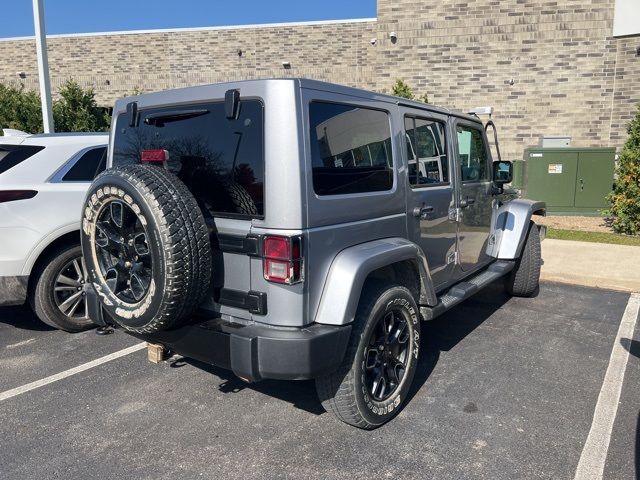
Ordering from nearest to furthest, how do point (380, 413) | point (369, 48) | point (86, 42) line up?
point (380, 413)
point (369, 48)
point (86, 42)

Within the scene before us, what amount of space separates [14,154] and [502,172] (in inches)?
171

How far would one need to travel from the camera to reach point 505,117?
1291cm

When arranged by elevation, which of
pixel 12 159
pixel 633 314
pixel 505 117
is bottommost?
pixel 633 314

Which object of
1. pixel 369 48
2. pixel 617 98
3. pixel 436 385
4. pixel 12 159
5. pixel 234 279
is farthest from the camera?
pixel 369 48

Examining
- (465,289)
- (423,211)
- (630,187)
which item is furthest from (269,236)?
(630,187)

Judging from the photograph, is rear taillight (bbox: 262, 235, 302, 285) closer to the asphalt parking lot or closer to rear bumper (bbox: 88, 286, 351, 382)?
rear bumper (bbox: 88, 286, 351, 382)

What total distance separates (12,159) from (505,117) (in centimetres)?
1133

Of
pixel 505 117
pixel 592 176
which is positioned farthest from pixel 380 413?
pixel 505 117

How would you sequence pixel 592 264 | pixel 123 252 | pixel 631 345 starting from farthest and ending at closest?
1. pixel 592 264
2. pixel 631 345
3. pixel 123 252

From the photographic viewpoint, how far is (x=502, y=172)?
5.09 m

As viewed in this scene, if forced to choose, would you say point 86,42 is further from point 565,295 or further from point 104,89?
point 565,295

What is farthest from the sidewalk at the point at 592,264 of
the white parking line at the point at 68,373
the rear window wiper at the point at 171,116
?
the rear window wiper at the point at 171,116

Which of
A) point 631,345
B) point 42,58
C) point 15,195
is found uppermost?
point 42,58

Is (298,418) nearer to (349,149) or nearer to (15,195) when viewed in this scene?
(349,149)
